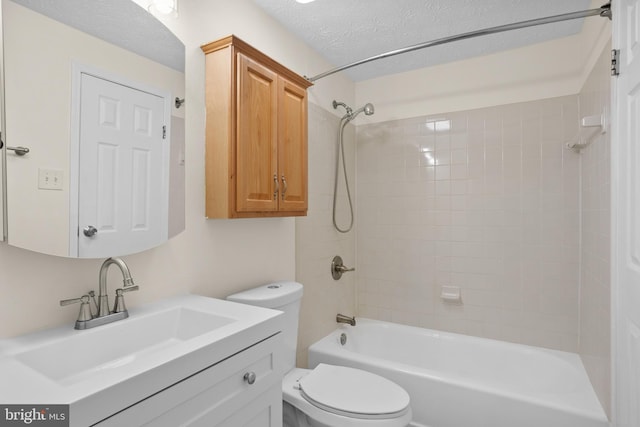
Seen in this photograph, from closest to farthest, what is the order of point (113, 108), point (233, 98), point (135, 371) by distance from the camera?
point (135, 371)
point (113, 108)
point (233, 98)

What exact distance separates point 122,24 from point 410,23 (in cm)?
158

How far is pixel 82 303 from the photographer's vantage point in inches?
44.5

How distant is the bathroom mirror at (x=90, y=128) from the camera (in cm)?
102

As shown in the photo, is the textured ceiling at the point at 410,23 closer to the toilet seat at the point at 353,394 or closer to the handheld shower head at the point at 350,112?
the handheld shower head at the point at 350,112

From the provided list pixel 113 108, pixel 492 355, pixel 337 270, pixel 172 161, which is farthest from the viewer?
pixel 337 270

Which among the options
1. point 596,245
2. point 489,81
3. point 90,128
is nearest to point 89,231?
point 90,128

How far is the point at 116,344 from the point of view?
1.16m

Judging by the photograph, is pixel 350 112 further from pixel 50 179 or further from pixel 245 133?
pixel 50 179

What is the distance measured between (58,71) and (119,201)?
437 millimetres

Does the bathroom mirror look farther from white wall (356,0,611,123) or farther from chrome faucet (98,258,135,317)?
white wall (356,0,611,123)

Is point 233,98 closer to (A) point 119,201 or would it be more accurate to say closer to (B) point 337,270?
(A) point 119,201

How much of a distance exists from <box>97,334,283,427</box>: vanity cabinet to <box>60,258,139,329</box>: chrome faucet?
1.44ft

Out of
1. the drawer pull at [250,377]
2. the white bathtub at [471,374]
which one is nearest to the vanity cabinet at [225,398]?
the drawer pull at [250,377]

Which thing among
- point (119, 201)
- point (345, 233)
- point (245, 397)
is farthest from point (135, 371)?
point (345, 233)
